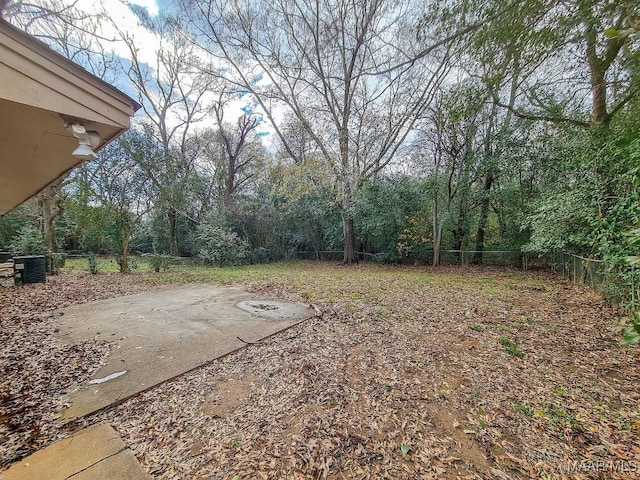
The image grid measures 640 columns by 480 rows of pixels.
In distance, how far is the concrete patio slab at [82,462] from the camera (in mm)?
1401

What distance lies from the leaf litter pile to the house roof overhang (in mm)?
2055

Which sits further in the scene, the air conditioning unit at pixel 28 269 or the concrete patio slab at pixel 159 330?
the air conditioning unit at pixel 28 269

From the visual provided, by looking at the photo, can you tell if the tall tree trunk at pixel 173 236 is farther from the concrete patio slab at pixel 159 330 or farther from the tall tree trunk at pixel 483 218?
the tall tree trunk at pixel 483 218

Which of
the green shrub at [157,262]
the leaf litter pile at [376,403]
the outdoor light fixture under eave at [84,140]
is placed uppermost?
the outdoor light fixture under eave at [84,140]

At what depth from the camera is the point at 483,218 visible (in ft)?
31.9

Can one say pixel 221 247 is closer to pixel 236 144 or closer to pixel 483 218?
pixel 236 144

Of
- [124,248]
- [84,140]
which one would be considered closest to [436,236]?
[84,140]

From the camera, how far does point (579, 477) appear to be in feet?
4.56

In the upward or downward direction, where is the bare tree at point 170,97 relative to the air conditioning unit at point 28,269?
upward

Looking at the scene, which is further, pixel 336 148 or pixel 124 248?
pixel 336 148

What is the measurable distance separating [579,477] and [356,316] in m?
2.70

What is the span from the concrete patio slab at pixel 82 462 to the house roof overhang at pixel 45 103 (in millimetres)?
2012

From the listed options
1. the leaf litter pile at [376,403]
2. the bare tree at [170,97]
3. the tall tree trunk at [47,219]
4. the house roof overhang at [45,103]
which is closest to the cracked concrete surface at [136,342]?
Result: the leaf litter pile at [376,403]

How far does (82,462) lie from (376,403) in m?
1.90
